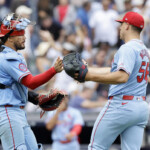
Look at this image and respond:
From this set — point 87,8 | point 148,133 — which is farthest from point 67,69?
point 87,8

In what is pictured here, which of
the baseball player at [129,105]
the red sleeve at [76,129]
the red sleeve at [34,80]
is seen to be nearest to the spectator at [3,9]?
the red sleeve at [76,129]

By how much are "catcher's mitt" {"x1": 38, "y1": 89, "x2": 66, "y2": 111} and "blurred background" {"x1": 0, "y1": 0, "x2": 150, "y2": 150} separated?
3.95 meters

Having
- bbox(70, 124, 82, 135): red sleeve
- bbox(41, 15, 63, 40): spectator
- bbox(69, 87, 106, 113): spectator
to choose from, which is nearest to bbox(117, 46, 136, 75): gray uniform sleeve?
bbox(70, 124, 82, 135): red sleeve

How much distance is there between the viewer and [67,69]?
418cm

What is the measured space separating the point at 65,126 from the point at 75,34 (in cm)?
327

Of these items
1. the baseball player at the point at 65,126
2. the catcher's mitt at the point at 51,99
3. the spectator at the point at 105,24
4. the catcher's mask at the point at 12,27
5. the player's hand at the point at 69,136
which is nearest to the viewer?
the catcher's mask at the point at 12,27

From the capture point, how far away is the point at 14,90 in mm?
4520

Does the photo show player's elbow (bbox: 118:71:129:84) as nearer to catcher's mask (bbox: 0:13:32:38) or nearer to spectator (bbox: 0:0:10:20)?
catcher's mask (bbox: 0:13:32:38)

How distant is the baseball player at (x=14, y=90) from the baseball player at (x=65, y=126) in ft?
10.6

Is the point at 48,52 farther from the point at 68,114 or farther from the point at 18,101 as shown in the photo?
the point at 18,101

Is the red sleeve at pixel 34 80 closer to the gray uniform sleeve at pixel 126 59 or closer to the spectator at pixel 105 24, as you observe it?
the gray uniform sleeve at pixel 126 59

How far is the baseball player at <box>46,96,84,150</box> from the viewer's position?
25.7ft

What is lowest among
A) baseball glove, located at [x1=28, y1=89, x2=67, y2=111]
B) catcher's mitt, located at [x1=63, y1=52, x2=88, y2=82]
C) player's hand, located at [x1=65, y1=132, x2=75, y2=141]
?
Result: player's hand, located at [x1=65, y1=132, x2=75, y2=141]

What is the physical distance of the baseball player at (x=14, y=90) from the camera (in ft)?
14.5
